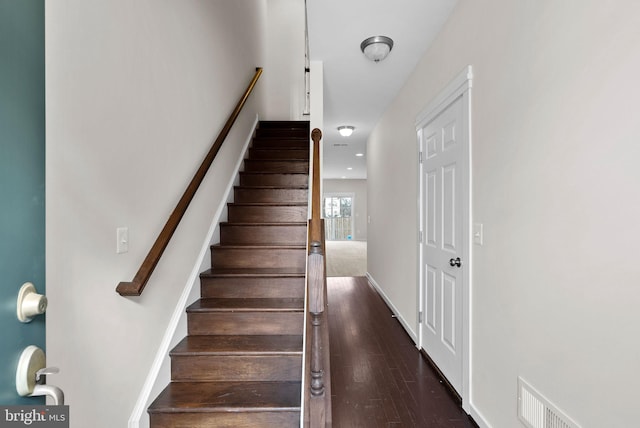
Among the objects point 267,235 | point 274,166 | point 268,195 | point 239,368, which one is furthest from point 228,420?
point 274,166

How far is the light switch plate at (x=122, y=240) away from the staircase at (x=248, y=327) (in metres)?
0.78

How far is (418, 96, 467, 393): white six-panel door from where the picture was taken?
2.17 meters

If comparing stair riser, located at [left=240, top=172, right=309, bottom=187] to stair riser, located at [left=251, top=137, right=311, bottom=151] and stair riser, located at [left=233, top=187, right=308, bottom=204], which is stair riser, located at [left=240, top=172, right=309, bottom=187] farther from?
stair riser, located at [left=251, top=137, right=311, bottom=151]

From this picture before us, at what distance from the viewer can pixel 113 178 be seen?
1369mm

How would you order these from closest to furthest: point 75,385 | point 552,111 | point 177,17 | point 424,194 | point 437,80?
point 75,385 < point 552,111 < point 177,17 < point 437,80 < point 424,194

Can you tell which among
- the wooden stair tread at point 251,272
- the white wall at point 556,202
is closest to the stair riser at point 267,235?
the wooden stair tread at point 251,272

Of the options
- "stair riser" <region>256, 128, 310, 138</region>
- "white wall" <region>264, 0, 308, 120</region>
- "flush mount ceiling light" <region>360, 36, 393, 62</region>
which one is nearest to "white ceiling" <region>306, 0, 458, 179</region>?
"flush mount ceiling light" <region>360, 36, 393, 62</region>

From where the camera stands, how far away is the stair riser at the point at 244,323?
207cm

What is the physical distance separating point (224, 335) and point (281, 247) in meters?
0.80

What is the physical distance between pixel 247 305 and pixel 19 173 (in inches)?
67.0

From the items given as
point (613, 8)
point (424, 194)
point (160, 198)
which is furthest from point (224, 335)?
point (613, 8)

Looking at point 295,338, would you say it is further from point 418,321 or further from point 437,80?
point 437,80

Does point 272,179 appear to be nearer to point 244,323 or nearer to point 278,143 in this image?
point 278,143

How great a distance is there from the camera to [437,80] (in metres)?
2.50
